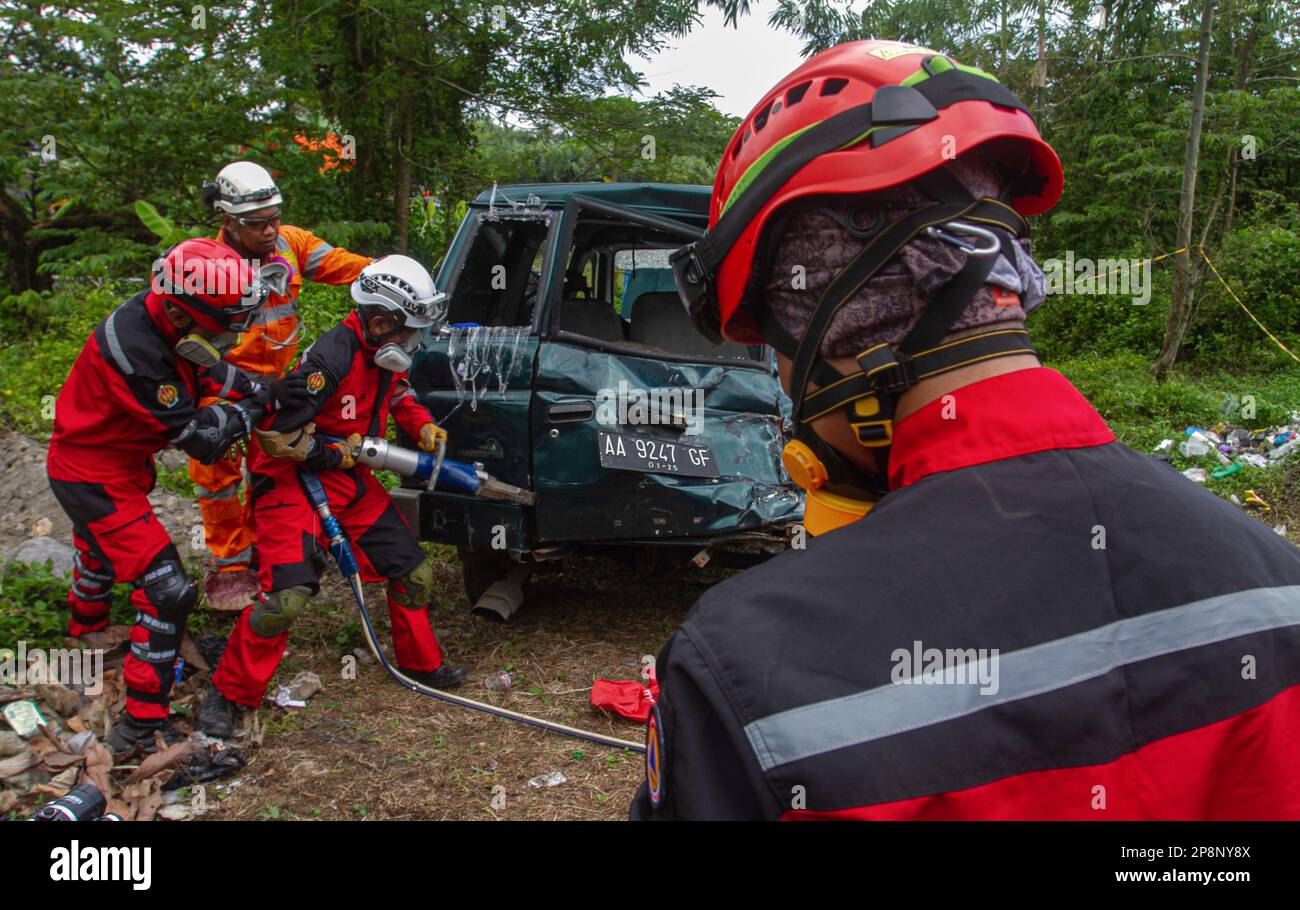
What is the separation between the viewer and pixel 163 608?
12.6ft

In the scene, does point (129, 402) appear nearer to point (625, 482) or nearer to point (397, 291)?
point (397, 291)

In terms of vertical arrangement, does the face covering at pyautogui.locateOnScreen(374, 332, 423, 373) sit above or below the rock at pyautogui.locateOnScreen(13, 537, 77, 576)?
above

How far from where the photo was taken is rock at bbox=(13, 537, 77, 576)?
5215mm

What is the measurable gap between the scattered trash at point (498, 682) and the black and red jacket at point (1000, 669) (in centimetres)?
377

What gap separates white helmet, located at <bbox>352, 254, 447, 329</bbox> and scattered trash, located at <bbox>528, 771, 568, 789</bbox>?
2.10m

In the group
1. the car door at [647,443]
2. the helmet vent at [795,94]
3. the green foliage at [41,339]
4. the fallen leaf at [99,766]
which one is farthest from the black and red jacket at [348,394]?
the green foliage at [41,339]

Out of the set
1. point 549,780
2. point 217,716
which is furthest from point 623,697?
point 217,716

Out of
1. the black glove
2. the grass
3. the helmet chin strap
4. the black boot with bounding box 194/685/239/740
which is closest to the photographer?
the helmet chin strap

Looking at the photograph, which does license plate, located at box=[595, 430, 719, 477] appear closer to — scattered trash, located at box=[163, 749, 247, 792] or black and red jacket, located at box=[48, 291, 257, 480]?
black and red jacket, located at box=[48, 291, 257, 480]

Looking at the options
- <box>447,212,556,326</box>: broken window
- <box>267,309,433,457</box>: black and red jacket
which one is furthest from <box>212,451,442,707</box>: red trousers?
<box>447,212,556,326</box>: broken window

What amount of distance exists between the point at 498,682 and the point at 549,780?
36.9 inches

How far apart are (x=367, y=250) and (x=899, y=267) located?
9.11m

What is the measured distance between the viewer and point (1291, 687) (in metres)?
0.92

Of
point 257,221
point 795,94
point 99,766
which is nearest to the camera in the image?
point 795,94
